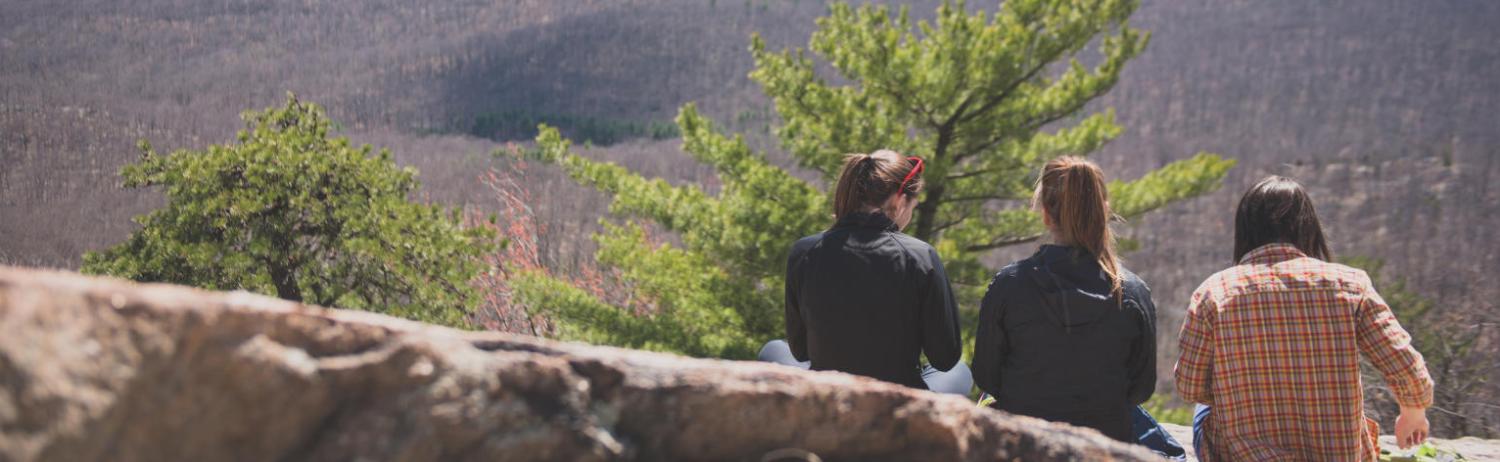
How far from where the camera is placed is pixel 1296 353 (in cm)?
214

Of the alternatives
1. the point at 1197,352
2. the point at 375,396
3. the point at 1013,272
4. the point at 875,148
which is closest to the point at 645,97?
the point at 875,148

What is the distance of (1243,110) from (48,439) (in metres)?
33.1

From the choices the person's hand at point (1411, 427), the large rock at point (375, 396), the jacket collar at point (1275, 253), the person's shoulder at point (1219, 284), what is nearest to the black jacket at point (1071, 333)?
the person's shoulder at point (1219, 284)

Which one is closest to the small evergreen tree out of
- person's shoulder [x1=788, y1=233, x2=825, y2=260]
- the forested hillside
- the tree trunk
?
the tree trunk

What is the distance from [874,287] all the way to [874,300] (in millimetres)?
31

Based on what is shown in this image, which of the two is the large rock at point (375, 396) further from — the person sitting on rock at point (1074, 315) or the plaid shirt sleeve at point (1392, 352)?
the plaid shirt sleeve at point (1392, 352)

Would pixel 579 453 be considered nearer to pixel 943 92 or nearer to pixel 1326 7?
pixel 943 92

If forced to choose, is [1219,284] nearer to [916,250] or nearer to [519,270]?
[916,250]

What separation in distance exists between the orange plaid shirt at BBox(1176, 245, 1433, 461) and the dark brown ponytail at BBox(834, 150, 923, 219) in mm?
740

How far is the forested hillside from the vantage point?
941cm

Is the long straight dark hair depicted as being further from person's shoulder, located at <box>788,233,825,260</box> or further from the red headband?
person's shoulder, located at <box>788,233,825,260</box>

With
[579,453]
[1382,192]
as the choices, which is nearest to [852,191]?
A: [579,453]

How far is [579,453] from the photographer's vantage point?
1.10 meters

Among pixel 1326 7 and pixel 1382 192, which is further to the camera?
pixel 1326 7
